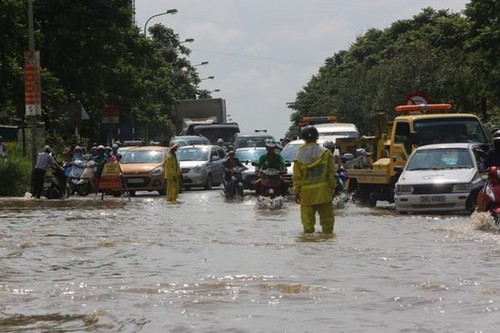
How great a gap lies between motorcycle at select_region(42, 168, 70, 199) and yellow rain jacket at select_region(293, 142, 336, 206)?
1750cm

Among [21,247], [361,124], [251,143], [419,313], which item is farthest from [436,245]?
[361,124]

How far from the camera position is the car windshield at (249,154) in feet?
132

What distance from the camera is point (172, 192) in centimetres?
3125

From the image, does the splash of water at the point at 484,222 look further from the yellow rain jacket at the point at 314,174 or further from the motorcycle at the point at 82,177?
the motorcycle at the point at 82,177

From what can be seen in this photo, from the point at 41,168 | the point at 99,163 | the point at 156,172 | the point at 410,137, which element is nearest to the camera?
the point at 410,137

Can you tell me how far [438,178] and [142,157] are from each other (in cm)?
1650

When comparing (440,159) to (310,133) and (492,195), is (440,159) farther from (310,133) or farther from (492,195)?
(310,133)

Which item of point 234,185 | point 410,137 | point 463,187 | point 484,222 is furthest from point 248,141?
point 484,222

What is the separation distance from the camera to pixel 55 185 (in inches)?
1345

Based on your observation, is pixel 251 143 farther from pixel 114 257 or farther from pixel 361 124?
pixel 361 124

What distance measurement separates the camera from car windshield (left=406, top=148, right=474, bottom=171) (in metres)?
24.0

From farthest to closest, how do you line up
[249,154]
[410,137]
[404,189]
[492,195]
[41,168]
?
[249,154] < [41,168] < [410,137] < [404,189] < [492,195]

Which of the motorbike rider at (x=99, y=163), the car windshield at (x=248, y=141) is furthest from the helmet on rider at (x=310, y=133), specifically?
the car windshield at (x=248, y=141)

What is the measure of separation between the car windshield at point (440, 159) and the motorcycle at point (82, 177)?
45.1 ft
